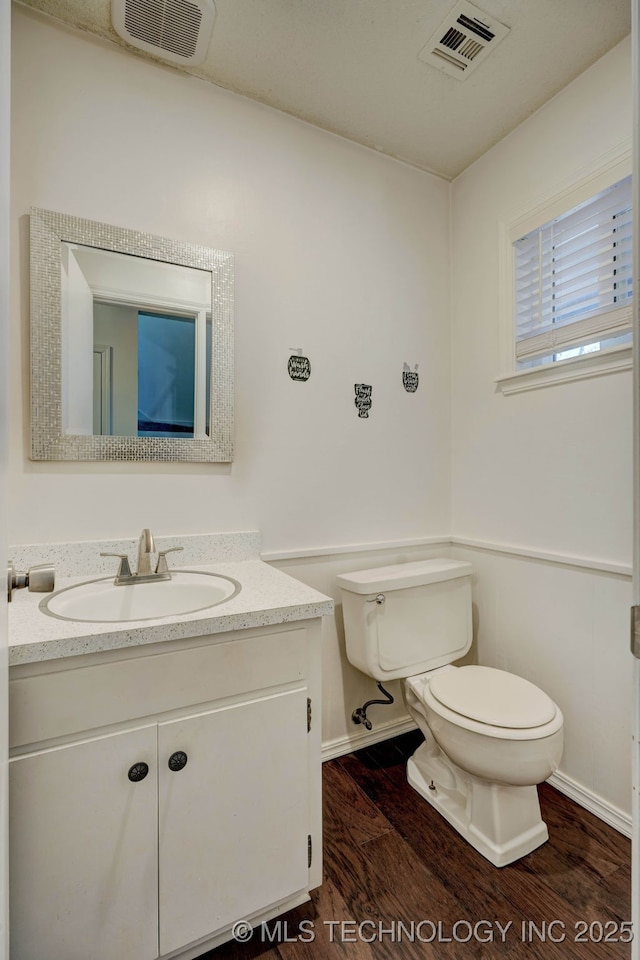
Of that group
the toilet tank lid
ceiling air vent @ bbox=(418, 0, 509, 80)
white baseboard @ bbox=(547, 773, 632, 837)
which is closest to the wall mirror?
the toilet tank lid

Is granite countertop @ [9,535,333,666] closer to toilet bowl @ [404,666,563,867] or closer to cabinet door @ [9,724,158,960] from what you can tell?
cabinet door @ [9,724,158,960]

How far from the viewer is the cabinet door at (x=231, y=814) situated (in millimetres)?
991

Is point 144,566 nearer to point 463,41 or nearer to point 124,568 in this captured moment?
point 124,568

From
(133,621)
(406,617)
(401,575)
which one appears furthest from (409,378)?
(133,621)

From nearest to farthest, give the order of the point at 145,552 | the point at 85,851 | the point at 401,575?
1. the point at 85,851
2. the point at 145,552
3. the point at 401,575

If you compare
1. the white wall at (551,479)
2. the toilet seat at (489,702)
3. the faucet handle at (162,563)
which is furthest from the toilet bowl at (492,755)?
the faucet handle at (162,563)

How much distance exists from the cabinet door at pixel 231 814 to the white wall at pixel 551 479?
103 centimetres

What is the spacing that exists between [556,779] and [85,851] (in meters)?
1.53

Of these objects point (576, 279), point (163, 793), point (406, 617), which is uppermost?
point (576, 279)

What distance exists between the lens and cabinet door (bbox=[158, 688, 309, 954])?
99cm

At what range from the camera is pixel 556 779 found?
5.34 ft

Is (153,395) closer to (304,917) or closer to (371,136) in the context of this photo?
(371,136)

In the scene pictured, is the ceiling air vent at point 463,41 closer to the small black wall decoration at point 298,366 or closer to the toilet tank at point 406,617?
the small black wall decoration at point 298,366

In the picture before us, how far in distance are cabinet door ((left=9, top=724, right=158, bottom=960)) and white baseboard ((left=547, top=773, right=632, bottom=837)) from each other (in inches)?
53.5
